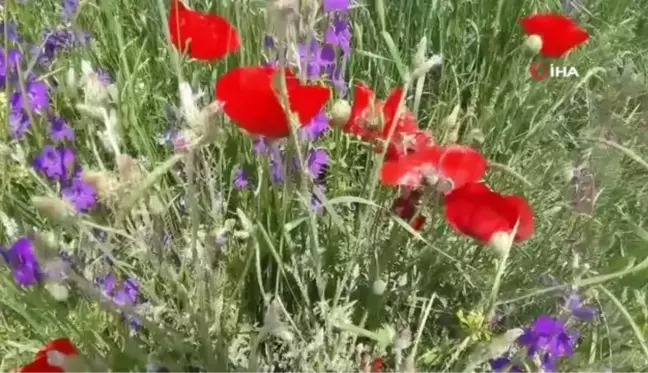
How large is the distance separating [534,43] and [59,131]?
0.63m

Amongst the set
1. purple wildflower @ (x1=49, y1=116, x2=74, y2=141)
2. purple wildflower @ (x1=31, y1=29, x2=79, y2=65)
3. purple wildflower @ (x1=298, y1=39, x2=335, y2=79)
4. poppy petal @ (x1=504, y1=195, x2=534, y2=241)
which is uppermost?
purple wildflower @ (x1=298, y1=39, x2=335, y2=79)

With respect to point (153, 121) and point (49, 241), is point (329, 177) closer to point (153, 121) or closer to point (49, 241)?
point (153, 121)

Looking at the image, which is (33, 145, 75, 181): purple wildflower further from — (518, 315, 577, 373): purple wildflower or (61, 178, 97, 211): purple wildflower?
(518, 315, 577, 373): purple wildflower

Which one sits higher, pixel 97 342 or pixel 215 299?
pixel 215 299

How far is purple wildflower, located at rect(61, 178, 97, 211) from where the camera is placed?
1.04 meters

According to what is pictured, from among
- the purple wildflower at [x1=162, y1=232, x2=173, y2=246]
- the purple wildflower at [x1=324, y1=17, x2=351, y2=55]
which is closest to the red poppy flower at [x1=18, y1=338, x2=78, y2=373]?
the purple wildflower at [x1=162, y1=232, x2=173, y2=246]

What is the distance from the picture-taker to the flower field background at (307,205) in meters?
0.85

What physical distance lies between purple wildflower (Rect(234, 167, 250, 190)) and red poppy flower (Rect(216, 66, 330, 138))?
1.17 ft

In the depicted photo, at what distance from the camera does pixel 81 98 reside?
51.1 inches

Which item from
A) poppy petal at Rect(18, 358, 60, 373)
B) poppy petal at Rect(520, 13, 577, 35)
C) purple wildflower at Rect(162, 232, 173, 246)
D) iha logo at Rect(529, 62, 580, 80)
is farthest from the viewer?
iha logo at Rect(529, 62, 580, 80)

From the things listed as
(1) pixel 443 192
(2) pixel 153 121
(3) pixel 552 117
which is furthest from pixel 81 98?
(3) pixel 552 117

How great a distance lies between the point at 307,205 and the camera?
34.8 inches

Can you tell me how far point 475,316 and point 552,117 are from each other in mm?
600

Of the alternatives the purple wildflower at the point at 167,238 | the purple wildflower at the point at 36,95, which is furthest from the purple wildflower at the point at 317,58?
the purple wildflower at the point at 36,95
